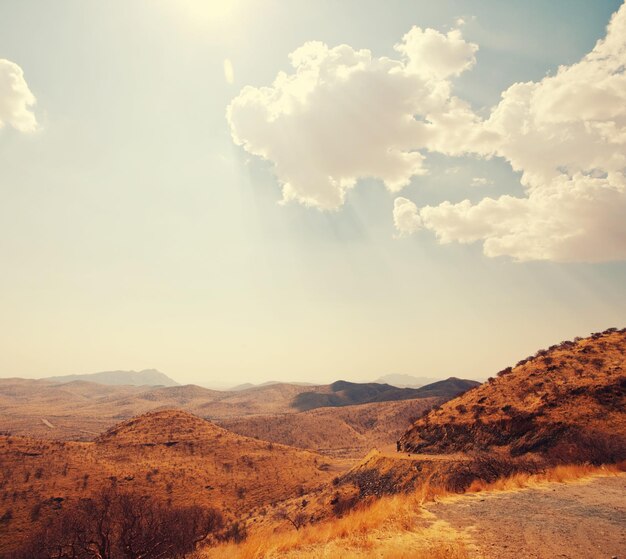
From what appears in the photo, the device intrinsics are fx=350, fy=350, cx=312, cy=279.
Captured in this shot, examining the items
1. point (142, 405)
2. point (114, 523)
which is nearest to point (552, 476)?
point (114, 523)

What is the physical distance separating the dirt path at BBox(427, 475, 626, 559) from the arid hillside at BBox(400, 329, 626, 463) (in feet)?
19.6

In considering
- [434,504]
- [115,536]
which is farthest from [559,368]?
[115,536]

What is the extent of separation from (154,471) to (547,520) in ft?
139

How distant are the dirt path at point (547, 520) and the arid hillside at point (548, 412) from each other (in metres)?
5.99

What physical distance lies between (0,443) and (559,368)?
58.3 meters

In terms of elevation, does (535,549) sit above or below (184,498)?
above

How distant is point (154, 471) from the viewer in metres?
40.1

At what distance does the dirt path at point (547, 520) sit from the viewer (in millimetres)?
7441

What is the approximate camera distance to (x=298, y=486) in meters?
40.8

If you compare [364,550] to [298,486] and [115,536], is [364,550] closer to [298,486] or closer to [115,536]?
[115,536]

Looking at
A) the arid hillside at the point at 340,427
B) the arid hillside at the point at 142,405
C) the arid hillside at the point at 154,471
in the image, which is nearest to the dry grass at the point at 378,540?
the arid hillside at the point at 154,471

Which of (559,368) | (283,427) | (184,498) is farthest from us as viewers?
(283,427)

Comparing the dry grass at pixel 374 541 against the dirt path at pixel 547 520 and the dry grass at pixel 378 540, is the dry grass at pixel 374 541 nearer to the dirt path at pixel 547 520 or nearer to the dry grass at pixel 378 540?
the dry grass at pixel 378 540

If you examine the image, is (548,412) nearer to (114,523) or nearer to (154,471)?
(114,523)
